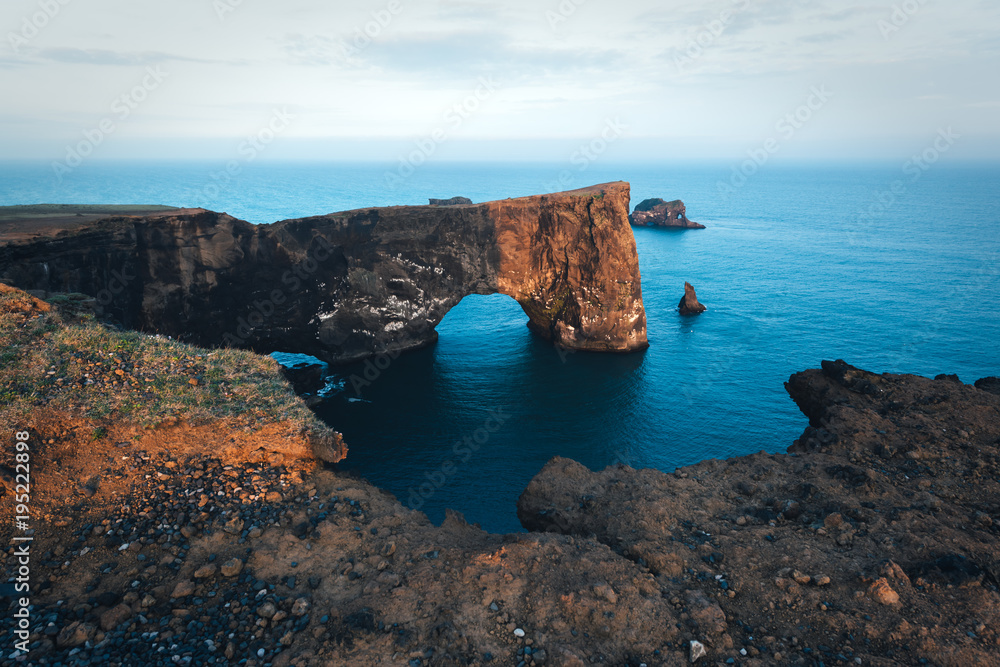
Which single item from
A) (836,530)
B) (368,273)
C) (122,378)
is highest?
(368,273)

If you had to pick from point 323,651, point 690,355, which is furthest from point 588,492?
point 690,355

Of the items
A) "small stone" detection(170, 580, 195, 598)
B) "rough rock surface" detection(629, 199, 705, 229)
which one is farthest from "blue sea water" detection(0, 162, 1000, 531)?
"rough rock surface" detection(629, 199, 705, 229)

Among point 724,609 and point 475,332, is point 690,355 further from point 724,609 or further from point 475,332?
point 724,609

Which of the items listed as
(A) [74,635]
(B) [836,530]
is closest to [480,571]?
(A) [74,635]

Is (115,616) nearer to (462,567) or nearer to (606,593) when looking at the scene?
(462,567)

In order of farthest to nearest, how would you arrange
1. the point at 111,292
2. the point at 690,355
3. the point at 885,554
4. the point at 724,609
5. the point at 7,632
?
the point at 690,355
the point at 111,292
the point at 885,554
the point at 724,609
the point at 7,632

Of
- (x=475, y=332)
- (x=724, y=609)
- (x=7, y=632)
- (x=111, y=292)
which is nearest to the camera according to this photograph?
(x=7, y=632)
